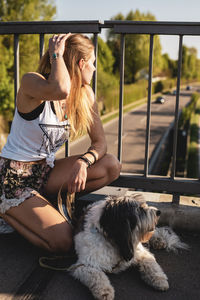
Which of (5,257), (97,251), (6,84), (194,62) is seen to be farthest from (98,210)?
(194,62)

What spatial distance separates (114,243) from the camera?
2.21m

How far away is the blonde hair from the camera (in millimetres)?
2518

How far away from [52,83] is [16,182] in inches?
30.1

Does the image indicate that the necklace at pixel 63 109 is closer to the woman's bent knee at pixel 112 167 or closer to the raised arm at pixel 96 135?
the raised arm at pixel 96 135

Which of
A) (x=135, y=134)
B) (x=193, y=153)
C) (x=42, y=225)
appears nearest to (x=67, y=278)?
(x=42, y=225)

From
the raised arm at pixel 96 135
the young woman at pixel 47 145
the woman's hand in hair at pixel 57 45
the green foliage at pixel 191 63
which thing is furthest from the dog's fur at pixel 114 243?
the green foliage at pixel 191 63

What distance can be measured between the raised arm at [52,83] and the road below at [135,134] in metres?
23.5

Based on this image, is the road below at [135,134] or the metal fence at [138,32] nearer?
the metal fence at [138,32]

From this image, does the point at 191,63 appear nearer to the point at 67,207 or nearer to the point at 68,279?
the point at 67,207

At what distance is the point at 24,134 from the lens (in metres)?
2.54

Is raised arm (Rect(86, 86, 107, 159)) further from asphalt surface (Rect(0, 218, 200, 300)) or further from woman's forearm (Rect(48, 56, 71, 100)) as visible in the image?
asphalt surface (Rect(0, 218, 200, 300))

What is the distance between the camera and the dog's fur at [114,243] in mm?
2135

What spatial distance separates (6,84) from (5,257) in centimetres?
2548

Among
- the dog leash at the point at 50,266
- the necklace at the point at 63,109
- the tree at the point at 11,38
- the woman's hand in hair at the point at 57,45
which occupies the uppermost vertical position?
the tree at the point at 11,38
